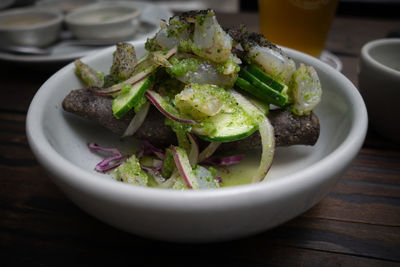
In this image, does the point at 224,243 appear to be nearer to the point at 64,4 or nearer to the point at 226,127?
the point at 226,127

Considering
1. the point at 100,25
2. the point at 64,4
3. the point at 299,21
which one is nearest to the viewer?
the point at 299,21

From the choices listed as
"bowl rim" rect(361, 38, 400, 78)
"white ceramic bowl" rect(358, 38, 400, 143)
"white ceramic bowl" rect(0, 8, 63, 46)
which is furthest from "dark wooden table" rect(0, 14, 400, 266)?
"white ceramic bowl" rect(0, 8, 63, 46)

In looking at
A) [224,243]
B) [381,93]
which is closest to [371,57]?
[381,93]

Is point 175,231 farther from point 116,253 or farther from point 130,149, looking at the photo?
point 130,149

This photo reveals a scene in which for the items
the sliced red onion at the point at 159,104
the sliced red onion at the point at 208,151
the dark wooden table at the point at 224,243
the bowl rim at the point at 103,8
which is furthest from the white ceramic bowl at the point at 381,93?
the bowl rim at the point at 103,8

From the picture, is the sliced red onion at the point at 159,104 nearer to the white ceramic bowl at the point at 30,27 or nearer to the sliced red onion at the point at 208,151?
the sliced red onion at the point at 208,151

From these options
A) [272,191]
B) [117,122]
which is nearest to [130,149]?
[117,122]

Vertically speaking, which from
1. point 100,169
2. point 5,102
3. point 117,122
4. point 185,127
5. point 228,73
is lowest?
point 5,102
